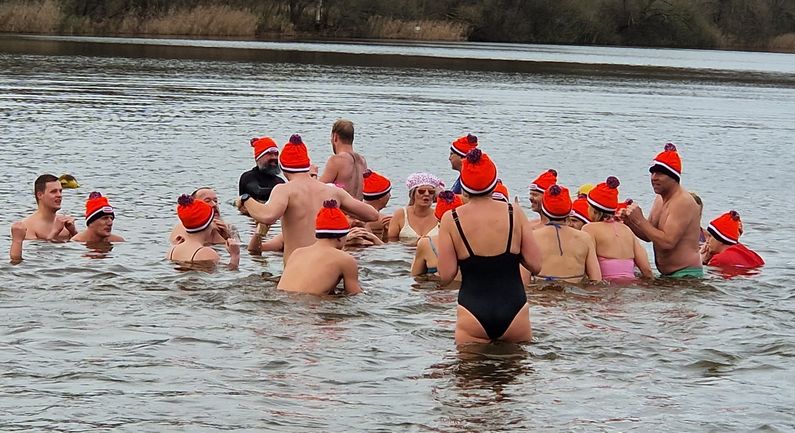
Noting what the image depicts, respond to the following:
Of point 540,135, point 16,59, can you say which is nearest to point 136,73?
point 16,59

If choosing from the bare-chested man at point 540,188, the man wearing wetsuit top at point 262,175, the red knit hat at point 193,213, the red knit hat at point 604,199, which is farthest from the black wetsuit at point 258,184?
the red knit hat at point 604,199

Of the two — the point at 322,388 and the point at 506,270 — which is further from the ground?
the point at 506,270

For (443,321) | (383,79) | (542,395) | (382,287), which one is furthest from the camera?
(383,79)

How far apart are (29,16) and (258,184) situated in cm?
5132

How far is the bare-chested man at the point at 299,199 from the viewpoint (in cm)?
1224

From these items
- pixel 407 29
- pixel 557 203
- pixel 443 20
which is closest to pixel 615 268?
pixel 557 203

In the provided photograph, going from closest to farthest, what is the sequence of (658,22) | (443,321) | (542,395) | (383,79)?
(542,395) → (443,321) → (383,79) → (658,22)

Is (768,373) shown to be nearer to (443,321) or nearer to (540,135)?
(443,321)

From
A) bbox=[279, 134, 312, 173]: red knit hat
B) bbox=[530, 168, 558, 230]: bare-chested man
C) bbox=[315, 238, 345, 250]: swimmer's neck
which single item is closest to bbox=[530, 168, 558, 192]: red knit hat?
bbox=[530, 168, 558, 230]: bare-chested man

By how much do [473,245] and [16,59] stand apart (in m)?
39.8

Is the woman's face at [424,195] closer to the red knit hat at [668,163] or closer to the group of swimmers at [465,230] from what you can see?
the group of swimmers at [465,230]

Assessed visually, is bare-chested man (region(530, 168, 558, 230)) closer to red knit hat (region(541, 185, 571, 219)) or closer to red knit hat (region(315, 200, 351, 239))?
red knit hat (region(541, 185, 571, 219))

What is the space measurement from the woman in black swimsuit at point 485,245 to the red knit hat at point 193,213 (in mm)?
4021

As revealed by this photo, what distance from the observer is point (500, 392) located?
9.09 meters
